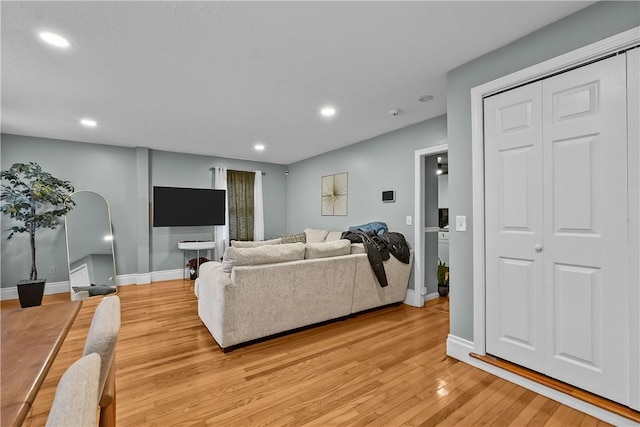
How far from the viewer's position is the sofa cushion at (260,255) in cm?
267

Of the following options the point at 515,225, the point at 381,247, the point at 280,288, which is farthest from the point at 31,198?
the point at 515,225

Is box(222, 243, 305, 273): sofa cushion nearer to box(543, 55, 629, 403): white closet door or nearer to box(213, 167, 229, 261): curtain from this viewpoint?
box(543, 55, 629, 403): white closet door

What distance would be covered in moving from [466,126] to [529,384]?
197cm

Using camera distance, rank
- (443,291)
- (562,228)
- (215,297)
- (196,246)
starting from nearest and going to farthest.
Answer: (562,228)
(215,297)
(443,291)
(196,246)

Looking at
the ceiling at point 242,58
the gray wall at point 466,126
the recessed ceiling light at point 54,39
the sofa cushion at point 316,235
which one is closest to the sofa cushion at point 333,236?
the sofa cushion at point 316,235

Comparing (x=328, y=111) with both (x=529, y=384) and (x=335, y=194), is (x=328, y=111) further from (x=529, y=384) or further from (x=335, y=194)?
(x=529, y=384)

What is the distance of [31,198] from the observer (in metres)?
4.02

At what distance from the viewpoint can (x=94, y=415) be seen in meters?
0.56

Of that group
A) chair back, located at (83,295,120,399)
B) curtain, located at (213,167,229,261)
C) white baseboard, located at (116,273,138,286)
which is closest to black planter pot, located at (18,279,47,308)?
white baseboard, located at (116,273,138,286)

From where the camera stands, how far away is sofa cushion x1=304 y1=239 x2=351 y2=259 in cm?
312

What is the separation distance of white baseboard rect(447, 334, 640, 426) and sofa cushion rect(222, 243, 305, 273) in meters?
1.62

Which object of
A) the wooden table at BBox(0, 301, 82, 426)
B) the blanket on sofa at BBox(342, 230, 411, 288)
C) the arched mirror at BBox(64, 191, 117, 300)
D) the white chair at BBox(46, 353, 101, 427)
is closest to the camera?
the white chair at BBox(46, 353, 101, 427)

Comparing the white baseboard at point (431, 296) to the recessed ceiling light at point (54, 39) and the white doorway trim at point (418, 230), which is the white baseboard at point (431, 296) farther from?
the recessed ceiling light at point (54, 39)

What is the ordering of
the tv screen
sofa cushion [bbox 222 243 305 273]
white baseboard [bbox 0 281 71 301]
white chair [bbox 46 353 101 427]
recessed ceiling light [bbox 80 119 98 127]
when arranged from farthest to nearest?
the tv screen
white baseboard [bbox 0 281 71 301]
recessed ceiling light [bbox 80 119 98 127]
sofa cushion [bbox 222 243 305 273]
white chair [bbox 46 353 101 427]
